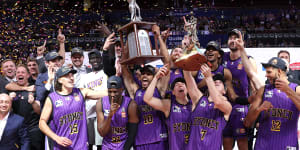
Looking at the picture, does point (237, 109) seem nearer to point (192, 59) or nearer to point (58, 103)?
point (192, 59)

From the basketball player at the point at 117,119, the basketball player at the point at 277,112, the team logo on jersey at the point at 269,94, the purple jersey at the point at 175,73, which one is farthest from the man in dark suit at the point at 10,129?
the team logo on jersey at the point at 269,94

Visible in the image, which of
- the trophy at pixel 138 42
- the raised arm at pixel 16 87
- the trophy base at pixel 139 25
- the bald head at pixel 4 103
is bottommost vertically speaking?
the bald head at pixel 4 103

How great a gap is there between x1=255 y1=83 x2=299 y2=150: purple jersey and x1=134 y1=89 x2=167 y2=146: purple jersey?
4.92 feet

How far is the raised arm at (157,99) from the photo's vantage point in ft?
15.4

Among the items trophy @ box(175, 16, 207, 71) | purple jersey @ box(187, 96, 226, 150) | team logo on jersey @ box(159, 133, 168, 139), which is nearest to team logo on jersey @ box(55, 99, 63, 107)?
team logo on jersey @ box(159, 133, 168, 139)

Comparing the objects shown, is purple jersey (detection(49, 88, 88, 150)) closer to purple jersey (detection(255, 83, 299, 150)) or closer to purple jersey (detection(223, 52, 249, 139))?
purple jersey (detection(223, 52, 249, 139))

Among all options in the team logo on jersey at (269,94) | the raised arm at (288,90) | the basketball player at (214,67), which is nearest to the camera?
the raised arm at (288,90)

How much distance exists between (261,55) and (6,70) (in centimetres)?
841

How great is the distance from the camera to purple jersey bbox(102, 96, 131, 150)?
16.2 feet

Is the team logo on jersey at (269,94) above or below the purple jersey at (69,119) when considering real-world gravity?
above

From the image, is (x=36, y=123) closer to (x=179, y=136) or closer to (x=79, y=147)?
(x=79, y=147)

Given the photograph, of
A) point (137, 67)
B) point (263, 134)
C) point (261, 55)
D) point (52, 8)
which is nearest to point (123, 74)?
point (137, 67)

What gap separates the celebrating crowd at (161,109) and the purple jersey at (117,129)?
1cm

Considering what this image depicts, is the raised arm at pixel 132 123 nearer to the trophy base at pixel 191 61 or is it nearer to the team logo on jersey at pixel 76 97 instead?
the team logo on jersey at pixel 76 97
